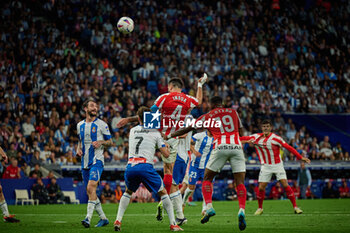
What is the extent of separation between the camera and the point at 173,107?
1202 cm

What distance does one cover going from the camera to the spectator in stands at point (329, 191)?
1001 inches

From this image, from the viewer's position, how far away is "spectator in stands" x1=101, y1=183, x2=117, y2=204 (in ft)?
72.4

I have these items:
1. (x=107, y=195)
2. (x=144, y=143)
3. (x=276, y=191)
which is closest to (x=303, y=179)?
(x=276, y=191)

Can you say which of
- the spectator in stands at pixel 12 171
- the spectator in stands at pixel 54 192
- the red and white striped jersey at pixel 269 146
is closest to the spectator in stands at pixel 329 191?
the red and white striped jersey at pixel 269 146

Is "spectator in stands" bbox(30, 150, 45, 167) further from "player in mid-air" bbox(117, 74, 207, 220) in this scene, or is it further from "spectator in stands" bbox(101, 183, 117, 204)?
"player in mid-air" bbox(117, 74, 207, 220)

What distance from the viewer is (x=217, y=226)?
10.8m

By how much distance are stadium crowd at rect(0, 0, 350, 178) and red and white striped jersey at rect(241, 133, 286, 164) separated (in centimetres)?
892

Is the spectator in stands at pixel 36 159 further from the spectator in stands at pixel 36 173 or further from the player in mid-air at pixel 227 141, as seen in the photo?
the player in mid-air at pixel 227 141

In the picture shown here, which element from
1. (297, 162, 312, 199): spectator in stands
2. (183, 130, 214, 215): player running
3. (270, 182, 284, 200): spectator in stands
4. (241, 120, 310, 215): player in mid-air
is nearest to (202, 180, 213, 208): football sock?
(183, 130, 214, 215): player running

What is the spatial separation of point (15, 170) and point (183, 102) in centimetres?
1108

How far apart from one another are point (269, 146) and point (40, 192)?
999 cm

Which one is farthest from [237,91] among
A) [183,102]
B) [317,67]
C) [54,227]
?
[54,227]

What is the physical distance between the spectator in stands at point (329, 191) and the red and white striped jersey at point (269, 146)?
11.1 m

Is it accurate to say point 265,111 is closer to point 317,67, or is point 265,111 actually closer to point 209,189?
point 317,67
